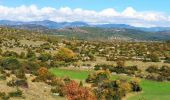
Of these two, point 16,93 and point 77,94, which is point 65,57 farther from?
point 77,94

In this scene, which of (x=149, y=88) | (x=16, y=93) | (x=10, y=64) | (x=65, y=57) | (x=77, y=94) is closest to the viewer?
(x=77, y=94)

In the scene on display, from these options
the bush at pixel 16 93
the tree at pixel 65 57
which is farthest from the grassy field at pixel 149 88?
the bush at pixel 16 93

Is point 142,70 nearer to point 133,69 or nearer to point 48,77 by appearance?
point 133,69

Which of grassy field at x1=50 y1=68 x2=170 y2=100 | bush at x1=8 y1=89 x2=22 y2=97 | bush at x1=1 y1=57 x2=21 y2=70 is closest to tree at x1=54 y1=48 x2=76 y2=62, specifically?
grassy field at x1=50 y1=68 x2=170 y2=100

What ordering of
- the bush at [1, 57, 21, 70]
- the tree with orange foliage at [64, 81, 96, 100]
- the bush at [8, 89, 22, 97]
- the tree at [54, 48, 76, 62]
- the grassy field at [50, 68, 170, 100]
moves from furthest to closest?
the tree at [54, 48, 76, 62], the bush at [1, 57, 21, 70], the grassy field at [50, 68, 170, 100], the bush at [8, 89, 22, 97], the tree with orange foliage at [64, 81, 96, 100]

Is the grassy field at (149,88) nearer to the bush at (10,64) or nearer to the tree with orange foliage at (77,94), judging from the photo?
the bush at (10,64)

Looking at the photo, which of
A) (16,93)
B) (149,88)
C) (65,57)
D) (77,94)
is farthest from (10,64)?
(77,94)

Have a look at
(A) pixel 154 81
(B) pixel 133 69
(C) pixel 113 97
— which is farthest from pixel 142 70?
(C) pixel 113 97

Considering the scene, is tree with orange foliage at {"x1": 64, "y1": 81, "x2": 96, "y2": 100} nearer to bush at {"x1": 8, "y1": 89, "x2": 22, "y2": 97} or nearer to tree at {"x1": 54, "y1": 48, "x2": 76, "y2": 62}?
bush at {"x1": 8, "y1": 89, "x2": 22, "y2": 97}

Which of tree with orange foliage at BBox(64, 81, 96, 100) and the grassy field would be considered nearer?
tree with orange foliage at BBox(64, 81, 96, 100)
